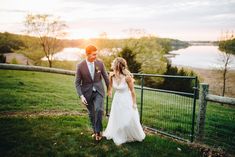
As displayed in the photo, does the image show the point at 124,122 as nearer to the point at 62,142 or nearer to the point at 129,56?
the point at 62,142

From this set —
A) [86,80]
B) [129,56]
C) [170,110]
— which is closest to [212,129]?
[170,110]

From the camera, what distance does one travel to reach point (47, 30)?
48.5 metres

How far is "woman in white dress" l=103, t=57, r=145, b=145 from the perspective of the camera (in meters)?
5.39

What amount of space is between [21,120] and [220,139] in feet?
18.4

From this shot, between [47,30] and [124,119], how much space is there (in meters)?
46.3

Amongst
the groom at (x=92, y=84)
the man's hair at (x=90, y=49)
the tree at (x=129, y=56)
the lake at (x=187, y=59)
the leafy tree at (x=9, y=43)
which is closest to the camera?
the man's hair at (x=90, y=49)

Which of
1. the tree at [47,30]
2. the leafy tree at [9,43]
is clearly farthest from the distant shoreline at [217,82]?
the leafy tree at [9,43]

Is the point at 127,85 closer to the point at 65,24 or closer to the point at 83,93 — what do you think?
the point at 83,93

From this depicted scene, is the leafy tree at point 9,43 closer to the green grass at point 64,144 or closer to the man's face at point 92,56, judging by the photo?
the green grass at point 64,144

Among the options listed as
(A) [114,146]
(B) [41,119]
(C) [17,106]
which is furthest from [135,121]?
(C) [17,106]

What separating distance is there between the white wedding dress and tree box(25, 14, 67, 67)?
42.8 m

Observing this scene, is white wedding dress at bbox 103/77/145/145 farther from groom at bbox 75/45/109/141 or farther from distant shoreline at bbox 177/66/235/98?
distant shoreline at bbox 177/66/235/98

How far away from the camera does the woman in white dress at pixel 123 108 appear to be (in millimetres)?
5387

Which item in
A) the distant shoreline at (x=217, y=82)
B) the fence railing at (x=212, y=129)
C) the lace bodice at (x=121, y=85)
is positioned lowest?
the distant shoreline at (x=217, y=82)
